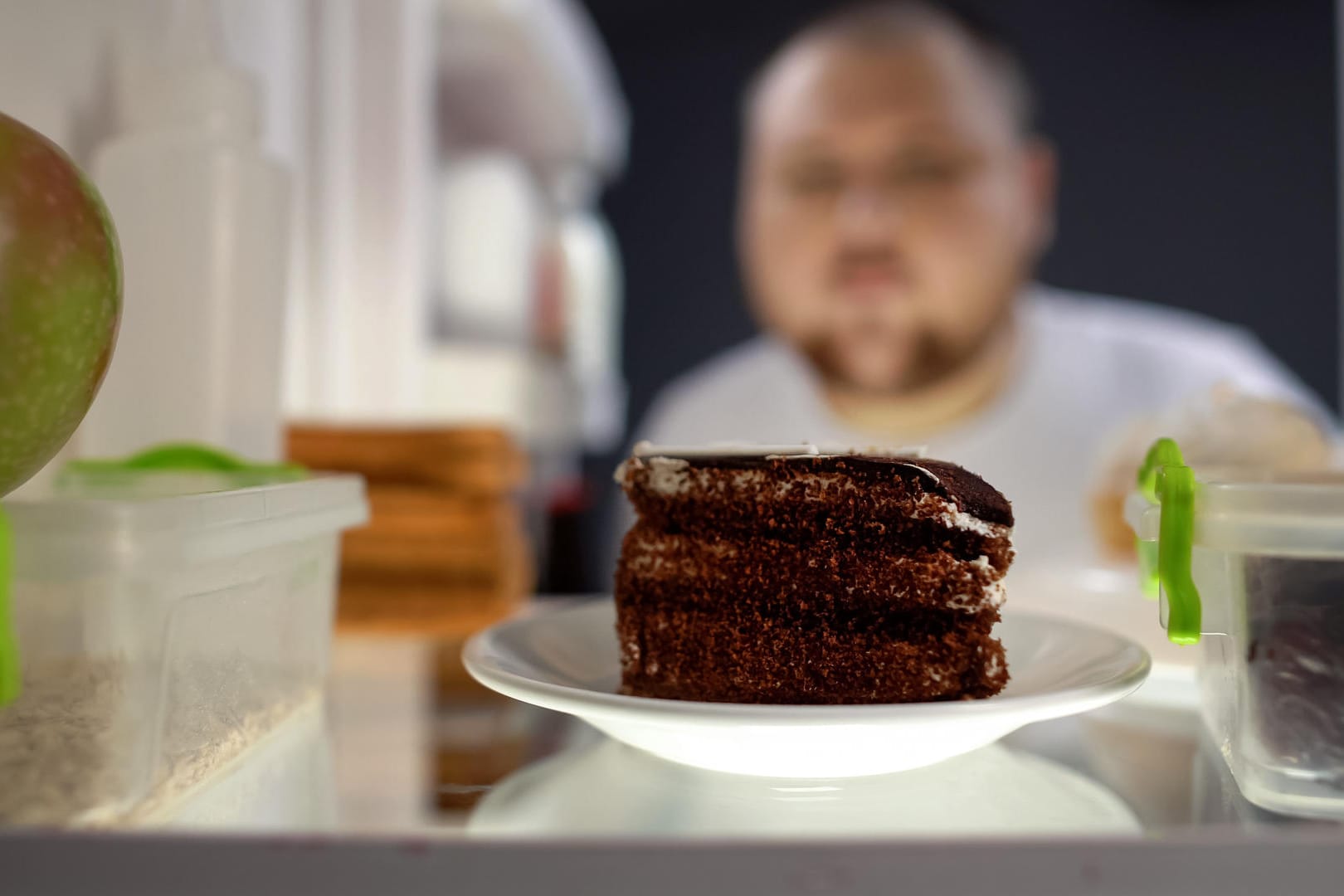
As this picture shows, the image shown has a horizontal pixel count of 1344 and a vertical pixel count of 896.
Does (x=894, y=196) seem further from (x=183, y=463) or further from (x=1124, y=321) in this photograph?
(x=183, y=463)

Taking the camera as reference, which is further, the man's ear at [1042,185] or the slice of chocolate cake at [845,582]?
the man's ear at [1042,185]

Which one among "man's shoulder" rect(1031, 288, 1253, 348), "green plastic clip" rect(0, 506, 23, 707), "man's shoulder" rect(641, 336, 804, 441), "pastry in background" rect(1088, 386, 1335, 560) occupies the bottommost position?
"green plastic clip" rect(0, 506, 23, 707)

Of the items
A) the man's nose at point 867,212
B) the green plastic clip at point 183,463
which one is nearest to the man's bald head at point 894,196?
the man's nose at point 867,212

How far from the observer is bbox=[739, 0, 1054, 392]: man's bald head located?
1.44m

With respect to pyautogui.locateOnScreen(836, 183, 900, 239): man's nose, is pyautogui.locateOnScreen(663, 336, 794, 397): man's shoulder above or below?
below

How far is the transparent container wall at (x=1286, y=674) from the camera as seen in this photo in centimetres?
30

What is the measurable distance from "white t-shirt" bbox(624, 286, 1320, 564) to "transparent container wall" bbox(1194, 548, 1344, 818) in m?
1.06

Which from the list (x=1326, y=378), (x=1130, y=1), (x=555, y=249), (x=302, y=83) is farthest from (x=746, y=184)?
(x=1326, y=378)

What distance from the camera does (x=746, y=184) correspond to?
1476mm

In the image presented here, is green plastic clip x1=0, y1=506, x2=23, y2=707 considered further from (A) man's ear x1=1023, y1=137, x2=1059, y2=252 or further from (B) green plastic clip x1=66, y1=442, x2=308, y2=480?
(A) man's ear x1=1023, y1=137, x2=1059, y2=252

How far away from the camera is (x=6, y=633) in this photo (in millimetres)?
250

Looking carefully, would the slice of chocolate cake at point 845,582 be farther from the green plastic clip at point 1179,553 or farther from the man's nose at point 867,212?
the man's nose at point 867,212

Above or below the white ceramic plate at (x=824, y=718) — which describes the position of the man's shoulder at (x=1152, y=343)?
above

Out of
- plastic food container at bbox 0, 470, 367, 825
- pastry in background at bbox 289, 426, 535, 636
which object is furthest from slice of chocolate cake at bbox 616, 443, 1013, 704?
pastry in background at bbox 289, 426, 535, 636
